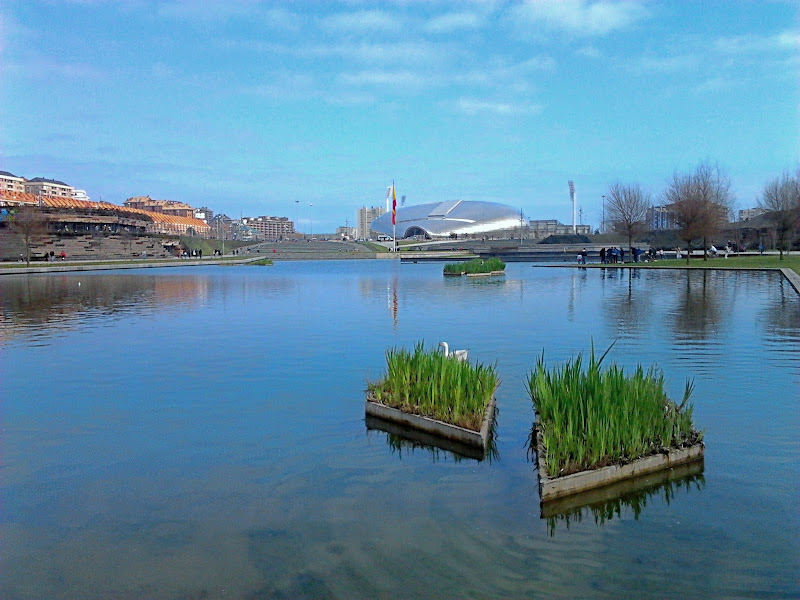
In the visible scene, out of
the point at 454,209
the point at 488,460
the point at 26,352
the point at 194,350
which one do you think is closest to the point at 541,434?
the point at 488,460

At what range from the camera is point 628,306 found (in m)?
21.7

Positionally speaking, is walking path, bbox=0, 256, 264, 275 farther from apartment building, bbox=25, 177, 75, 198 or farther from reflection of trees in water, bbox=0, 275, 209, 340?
apartment building, bbox=25, 177, 75, 198

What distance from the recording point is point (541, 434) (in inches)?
280

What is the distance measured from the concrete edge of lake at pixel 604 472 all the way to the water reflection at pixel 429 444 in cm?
67

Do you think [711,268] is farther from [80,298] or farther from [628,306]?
[80,298]

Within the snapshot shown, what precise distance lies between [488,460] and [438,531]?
1.81 metres

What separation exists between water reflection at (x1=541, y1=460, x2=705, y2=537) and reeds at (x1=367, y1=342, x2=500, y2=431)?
5.70 feet

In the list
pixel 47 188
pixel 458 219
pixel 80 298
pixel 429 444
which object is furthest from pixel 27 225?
pixel 47 188

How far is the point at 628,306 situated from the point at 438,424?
596 inches

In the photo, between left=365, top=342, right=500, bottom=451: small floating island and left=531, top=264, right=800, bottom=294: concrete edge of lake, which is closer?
left=365, top=342, right=500, bottom=451: small floating island

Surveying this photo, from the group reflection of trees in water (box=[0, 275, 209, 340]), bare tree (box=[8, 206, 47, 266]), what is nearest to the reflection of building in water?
reflection of trees in water (box=[0, 275, 209, 340])

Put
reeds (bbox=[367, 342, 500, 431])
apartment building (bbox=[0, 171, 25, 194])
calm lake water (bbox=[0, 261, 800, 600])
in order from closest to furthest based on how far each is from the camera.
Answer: calm lake water (bbox=[0, 261, 800, 600])
reeds (bbox=[367, 342, 500, 431])
apartment building (bbox=[0, 171, 25, 194])

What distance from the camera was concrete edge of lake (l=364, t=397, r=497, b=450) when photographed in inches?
306

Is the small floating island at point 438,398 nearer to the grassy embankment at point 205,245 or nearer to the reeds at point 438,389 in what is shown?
the reeds at point 438,389
